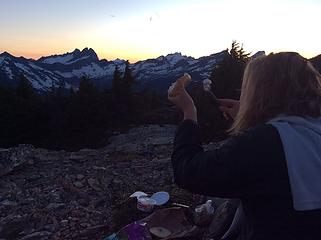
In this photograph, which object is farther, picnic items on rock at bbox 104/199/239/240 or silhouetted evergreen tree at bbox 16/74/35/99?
silhouetted evergreen tree at bbox 16/74/35/99

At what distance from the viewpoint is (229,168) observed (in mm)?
1934

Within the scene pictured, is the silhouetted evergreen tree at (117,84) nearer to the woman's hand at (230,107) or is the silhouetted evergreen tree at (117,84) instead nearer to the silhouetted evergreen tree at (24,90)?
the silhouetted evergreen tree at (24,90)

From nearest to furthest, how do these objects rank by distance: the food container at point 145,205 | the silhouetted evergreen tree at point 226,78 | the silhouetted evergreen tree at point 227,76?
the food container at point 145,205 → the silhouetted evergreen tree at point 226,78 → the silhouetted evergreen tree at point 227,76

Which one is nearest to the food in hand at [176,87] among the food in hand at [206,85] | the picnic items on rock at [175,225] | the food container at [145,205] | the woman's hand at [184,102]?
the woman's hand at [184,102]

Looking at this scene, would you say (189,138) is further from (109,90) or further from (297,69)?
(109,90)

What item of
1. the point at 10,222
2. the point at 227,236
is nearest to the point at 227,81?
the point at 10,222

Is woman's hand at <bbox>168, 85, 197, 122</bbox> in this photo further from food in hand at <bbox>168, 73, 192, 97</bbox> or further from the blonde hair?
the blonde hair

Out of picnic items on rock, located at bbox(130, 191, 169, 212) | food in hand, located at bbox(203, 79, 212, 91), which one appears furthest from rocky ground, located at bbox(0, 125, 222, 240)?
food in hand, located at bbox(203, 79, 212, 91)

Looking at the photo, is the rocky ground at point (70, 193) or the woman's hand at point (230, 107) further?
the rocky ground at point (70, 193)

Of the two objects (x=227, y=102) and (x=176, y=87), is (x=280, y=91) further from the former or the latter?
(x=227, y=102)

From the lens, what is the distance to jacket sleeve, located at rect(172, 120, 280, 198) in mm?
1914

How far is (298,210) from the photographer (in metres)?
1.96

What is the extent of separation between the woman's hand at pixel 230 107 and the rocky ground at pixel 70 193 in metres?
3.80

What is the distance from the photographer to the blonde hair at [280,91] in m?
2.10
